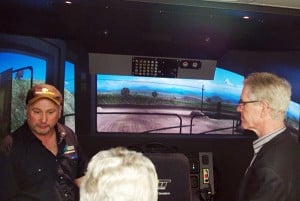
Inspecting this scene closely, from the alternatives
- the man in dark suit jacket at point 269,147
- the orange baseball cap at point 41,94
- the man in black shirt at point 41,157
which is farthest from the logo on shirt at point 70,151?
the man in dark suit jacket at point 269,147

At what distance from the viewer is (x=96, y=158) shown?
1.26m

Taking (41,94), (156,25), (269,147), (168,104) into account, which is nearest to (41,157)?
(41,94)

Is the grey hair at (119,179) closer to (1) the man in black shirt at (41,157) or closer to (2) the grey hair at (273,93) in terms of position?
(2) the grey hair at (273,93)

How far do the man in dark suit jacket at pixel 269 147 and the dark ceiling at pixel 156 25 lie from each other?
1222 mm

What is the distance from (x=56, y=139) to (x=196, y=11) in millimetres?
1435

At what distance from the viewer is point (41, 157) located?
236 cm

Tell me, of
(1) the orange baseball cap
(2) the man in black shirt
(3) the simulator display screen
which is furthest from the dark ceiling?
(2) the man in black shirt

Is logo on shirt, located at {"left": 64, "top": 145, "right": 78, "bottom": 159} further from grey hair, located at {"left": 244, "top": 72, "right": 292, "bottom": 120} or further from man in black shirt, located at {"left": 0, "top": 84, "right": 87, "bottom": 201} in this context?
grey hair, located at {"left": 244, "top": 72, "right": 292, "bottom": 120}

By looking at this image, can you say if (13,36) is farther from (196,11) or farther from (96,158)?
(96,158)

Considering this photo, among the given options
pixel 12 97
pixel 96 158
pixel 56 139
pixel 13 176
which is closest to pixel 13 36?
pixel 12 97

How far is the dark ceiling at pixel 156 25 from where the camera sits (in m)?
→ 3.21

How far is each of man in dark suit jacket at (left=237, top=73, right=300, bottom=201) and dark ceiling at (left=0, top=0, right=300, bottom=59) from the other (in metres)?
1.22

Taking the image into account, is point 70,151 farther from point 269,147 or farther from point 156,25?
point 156,25

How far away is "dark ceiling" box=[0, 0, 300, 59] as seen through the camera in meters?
3.21
